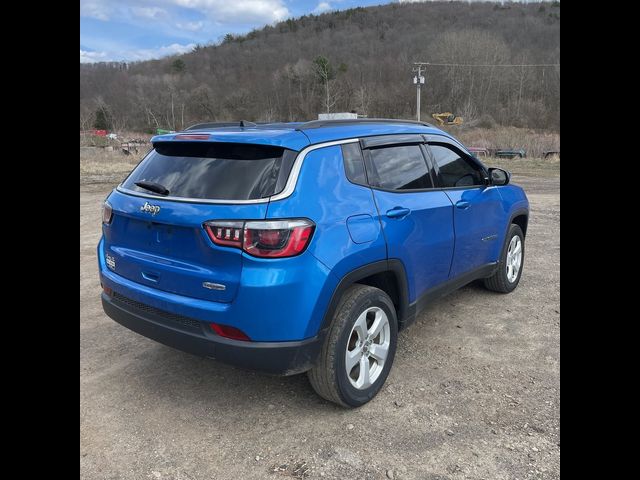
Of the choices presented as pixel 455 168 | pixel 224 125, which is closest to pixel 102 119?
pixel 224 125

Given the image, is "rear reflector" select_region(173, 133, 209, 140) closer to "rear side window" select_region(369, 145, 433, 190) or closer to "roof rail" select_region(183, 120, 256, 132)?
"roof rail" select_region(183, 120, 256, 132)

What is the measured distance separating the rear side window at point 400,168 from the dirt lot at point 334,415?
1341 mm

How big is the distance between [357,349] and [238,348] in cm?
79

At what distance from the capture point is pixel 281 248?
2.55 metres

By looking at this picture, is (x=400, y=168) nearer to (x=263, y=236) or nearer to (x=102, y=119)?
(x=263, y=236)

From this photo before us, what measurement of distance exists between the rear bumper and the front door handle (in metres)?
0.95

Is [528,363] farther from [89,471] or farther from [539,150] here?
[539,150]

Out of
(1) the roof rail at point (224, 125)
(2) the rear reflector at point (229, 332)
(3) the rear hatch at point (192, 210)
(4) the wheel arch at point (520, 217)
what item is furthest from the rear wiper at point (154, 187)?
(4) the wheel arch at point (520, 217)

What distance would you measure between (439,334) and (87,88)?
368 feet

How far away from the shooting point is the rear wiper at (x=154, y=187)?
2.90m

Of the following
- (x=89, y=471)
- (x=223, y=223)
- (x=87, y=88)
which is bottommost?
(x=89, y=471)

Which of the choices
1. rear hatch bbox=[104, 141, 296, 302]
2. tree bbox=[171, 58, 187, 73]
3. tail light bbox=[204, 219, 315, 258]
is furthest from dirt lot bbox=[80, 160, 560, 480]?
tree bbox=[171, 58, 187, 73]
